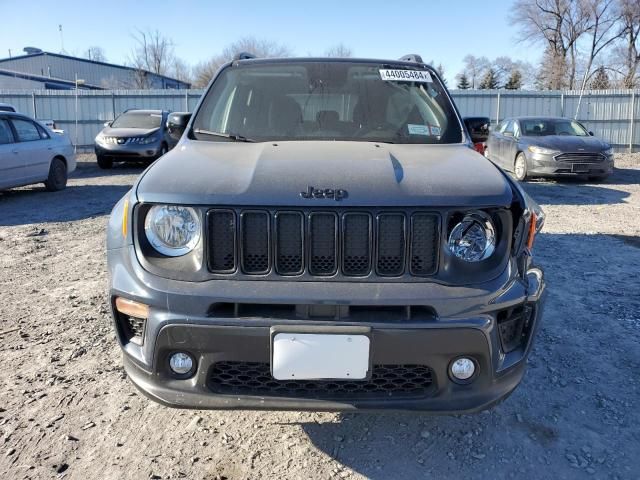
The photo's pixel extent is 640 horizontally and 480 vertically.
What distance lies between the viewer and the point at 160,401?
215cm

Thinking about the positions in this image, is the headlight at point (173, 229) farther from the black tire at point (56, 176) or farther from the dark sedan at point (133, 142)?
the dark sedan at point (133, 142)

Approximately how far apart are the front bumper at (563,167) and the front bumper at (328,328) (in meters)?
10.1

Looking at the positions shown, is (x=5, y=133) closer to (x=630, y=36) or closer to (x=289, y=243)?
(x=289, y=243)

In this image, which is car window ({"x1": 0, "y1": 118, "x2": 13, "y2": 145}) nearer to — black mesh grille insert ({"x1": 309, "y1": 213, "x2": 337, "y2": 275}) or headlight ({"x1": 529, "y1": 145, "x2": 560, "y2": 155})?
black mesh grille insert ({"x1": 309, "y1": 213, "x2": 337, "y2": 275})

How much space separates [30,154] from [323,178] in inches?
365

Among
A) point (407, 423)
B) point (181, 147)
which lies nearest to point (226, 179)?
point (181, 147)

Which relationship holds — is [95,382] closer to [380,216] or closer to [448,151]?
[380,216]

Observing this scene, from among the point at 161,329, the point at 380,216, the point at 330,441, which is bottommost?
the point at 330,441

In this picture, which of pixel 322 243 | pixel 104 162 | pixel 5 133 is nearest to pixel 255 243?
pixel 322 243

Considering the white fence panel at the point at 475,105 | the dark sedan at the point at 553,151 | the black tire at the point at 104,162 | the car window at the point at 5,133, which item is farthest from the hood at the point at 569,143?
the black tire at the point at 104,162

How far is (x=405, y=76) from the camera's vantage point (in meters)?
3.58

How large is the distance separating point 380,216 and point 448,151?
96 centimetres

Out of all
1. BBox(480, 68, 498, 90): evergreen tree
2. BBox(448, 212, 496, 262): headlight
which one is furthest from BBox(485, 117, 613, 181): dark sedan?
BBox(480, 68, 498, 90): evergreen tree

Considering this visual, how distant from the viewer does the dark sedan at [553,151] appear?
36.8 ft
